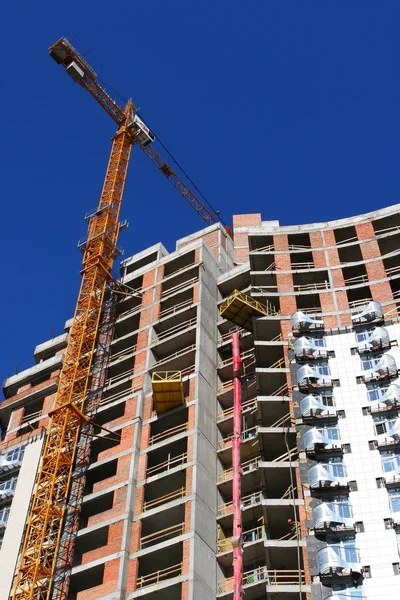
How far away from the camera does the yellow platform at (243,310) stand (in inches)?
2336

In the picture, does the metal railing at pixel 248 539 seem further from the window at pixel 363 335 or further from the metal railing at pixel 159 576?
the window at pixel 363 335

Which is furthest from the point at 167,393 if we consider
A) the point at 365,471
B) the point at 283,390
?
the point at 365,471

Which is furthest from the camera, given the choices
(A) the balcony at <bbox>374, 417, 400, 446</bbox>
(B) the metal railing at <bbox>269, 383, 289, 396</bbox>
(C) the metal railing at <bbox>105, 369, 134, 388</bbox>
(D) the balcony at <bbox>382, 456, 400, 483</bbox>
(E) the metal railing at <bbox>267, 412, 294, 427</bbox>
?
(C) the metal railing at <bbox>105, 369, 134, 388</bbox>

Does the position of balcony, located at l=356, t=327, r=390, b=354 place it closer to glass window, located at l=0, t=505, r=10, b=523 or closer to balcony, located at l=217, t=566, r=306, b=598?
balcony, located at l=217, t=566, r=306, b=598

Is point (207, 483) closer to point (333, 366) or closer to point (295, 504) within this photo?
point (295, 504)

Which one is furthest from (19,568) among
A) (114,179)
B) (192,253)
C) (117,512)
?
(114,179)

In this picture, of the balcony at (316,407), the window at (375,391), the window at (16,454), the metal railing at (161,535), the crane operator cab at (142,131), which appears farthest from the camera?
the crane operator cab at (142,131)

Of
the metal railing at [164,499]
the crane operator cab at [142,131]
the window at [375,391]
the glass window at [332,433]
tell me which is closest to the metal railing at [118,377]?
the metal railing at [164,499]

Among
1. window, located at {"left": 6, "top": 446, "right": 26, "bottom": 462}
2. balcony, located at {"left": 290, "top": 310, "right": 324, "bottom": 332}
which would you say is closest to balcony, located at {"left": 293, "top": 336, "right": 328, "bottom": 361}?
balcony, located at {"left": 290, "top": 310, "right": 324, "bottom": 332}

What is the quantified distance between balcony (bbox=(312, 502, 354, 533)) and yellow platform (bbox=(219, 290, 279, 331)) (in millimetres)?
17370

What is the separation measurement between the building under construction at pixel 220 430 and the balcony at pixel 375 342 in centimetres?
14

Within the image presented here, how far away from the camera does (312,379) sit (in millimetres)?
52375

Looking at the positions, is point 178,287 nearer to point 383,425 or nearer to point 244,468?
point 244,468

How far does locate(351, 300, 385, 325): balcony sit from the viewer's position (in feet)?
180
